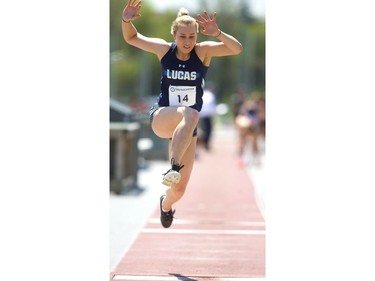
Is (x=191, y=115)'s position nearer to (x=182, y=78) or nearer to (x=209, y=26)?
(x=182, y=78)

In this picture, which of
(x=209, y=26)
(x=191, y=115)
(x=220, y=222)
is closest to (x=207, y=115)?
(x=220, y=222)

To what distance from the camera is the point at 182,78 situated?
8.17m

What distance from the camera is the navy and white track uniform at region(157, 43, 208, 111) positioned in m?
8.17

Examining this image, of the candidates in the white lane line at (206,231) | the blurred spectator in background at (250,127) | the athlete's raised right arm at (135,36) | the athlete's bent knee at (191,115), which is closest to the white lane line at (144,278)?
the athlete's bent knee at (191,115)

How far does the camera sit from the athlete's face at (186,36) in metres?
8.03

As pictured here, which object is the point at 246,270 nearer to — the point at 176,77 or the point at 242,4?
the point at 176,77

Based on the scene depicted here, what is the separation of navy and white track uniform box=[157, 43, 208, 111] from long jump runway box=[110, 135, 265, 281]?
1.72 meters

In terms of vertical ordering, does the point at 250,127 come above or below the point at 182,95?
below

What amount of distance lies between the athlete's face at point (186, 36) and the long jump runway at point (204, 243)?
7.28ft

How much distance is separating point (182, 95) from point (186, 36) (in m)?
0.57
